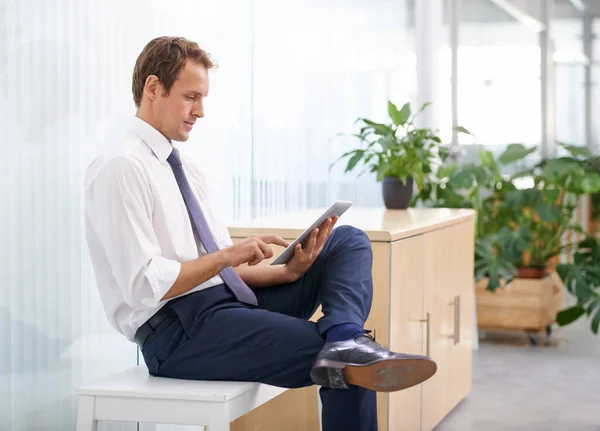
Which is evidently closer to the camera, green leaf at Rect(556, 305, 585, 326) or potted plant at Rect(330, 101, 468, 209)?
potted plant at Rect(330, 101, 468, 209)

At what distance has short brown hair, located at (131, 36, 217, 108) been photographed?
6.96 feet

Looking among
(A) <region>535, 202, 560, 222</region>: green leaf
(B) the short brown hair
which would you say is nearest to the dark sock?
(B) the short brown hair

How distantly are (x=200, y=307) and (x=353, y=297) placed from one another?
336 mm

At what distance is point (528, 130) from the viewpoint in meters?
6.54

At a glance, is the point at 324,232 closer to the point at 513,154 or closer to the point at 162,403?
the point at 162,403

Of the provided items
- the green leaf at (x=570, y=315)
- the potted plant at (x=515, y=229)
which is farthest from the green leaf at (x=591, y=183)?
the green leaf at (x=570, y=315)

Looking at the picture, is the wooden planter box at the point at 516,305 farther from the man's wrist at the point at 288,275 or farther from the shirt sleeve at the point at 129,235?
the shirt sleeve at the point at 129,235

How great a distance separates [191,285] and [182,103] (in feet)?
1.36

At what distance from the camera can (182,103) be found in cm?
213

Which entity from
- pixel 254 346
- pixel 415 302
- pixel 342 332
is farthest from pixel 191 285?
pixel 415 302

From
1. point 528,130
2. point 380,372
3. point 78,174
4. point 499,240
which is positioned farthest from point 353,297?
point 528,130

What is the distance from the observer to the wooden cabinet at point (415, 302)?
2723mm

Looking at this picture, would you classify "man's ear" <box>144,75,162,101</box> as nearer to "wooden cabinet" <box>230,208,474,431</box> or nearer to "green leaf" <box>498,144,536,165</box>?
"wooden cabinet" <box>230,208,474,431</box>

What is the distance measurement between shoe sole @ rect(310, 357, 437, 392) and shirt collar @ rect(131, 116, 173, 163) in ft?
1.91
